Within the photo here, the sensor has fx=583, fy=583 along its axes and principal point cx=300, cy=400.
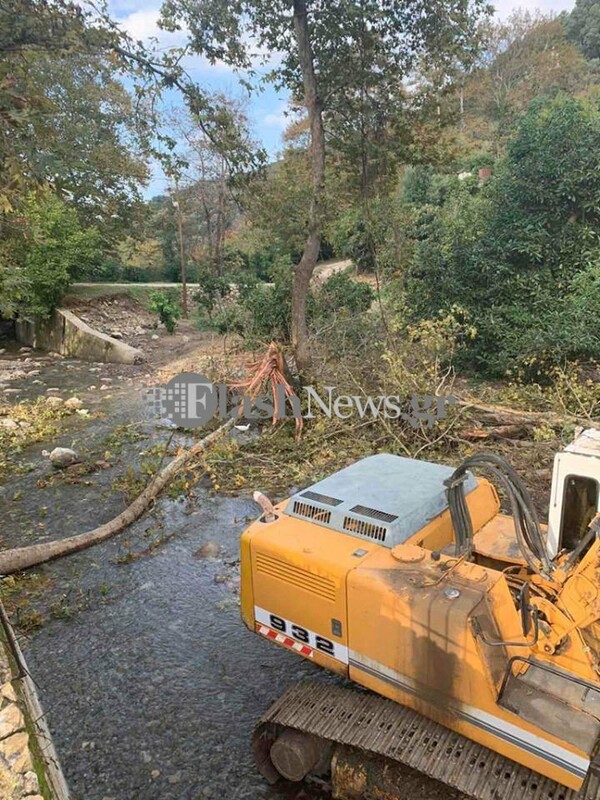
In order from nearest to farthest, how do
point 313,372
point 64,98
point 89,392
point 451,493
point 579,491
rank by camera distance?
point 451,493, point 579,491, point 313,372, point 89,392, point 64,98

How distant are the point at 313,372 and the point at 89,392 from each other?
22.0 feet

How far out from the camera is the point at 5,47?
14.9 feet

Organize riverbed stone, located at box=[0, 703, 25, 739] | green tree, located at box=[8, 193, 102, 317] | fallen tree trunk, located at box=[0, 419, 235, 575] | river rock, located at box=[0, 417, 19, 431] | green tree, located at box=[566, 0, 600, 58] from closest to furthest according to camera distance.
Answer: riverbed stone, located at box=[0, 703, 25, 739] → fallen tree trunk, located at box=[0, 419, 235, 575] → river rock, located at box=[0, 417, 19, 431] → green tree, located at box=[8, 193, 102, 317] → green tree, located at box=[566, 0, 600, 58]

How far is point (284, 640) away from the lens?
346 centimetres

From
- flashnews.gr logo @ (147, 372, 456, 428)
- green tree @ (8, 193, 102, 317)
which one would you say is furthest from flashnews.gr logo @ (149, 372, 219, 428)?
green tree @ (8, 193, 102, 317)

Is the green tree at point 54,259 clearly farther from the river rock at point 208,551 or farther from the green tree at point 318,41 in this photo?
the river rock at point 208,551

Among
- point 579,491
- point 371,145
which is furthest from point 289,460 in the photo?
point 371,145

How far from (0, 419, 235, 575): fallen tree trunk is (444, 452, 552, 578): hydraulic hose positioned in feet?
15.6

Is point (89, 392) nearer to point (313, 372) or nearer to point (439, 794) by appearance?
point (313, 372)

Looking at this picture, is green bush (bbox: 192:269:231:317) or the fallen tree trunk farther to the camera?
green bush (bbox: 192:269:231:317)

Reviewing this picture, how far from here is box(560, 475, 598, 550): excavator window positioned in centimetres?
336

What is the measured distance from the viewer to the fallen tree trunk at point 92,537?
236 inches

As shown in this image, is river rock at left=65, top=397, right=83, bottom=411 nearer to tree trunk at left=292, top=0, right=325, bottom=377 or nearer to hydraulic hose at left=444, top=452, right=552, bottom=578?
tree trunk at left=292, top=0, right=325, bottom=377

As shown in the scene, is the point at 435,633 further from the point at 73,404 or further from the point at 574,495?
the point at 73,404
